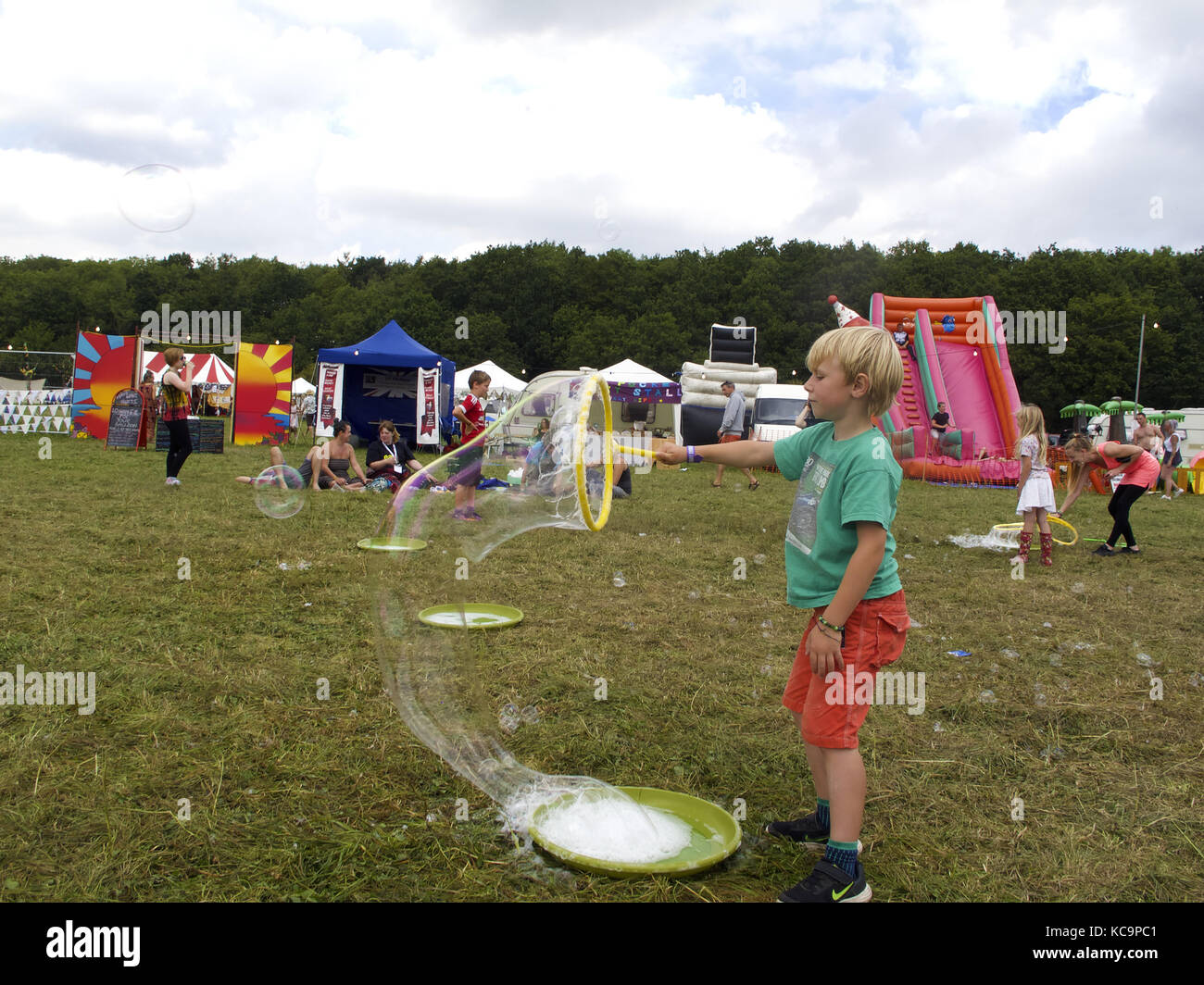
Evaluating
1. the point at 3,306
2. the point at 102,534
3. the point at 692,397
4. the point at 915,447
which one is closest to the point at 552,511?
the point at 102,534

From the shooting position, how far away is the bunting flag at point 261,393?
20.7m

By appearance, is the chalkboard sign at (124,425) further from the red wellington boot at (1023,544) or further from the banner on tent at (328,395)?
the red wellington boot at (1023,544)

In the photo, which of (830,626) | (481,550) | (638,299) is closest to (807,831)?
(830,626)

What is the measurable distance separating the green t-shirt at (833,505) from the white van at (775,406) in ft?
68.8

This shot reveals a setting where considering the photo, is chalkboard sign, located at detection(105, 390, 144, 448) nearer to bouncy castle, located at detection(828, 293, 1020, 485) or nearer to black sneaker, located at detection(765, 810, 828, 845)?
bouncy castle, located at detection(828, 293, 1020, 485)

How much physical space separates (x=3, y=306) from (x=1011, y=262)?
8004 centimetres

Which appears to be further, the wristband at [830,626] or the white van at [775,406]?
the white van at [775,406]

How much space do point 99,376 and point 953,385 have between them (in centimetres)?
2068

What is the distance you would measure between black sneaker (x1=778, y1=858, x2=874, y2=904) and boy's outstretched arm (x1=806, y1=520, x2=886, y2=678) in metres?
0.59

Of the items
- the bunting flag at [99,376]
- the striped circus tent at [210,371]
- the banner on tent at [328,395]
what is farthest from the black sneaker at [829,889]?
the striped circus tent at [210,371]

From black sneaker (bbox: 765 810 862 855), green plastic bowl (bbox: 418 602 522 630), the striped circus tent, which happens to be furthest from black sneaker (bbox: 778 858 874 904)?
the striped circus tent

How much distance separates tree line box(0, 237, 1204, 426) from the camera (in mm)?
49219
